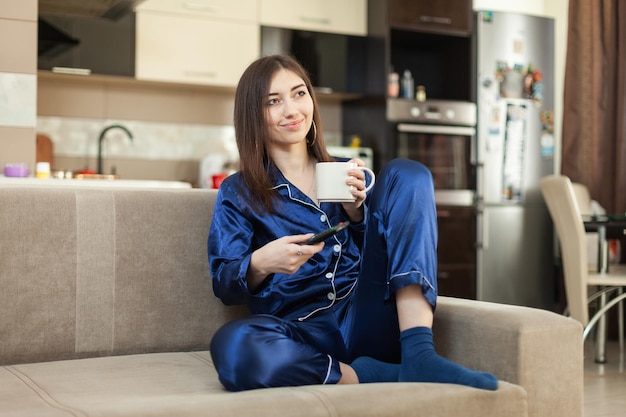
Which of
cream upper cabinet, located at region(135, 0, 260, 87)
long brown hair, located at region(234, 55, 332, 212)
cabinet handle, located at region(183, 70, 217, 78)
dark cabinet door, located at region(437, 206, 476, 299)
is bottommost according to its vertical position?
dark cabinet door, located at region(437, 206, 476, 299)

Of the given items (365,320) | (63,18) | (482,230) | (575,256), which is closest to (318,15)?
(63,18)

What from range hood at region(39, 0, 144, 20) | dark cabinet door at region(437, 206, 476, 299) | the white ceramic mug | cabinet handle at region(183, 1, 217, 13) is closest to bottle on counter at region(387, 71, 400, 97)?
dark cabinet door at region(437, 206, 476, 299)

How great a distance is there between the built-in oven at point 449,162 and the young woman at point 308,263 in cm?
333

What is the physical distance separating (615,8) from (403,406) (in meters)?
4.52

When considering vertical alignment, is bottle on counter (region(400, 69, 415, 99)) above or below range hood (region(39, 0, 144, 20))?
below

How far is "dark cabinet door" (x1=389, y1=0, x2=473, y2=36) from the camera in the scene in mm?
5496

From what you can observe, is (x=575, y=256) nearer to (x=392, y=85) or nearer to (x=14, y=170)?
(x=392, y=85)

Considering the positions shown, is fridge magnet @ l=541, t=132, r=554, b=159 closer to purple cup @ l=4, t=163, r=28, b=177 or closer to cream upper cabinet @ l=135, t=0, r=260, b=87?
cream upper cabinet @ l=135, t=0, r=260, b=87

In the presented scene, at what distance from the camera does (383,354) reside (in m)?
1.89

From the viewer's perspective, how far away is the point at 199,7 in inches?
206

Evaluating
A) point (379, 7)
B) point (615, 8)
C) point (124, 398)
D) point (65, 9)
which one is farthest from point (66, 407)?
point (615, 8)

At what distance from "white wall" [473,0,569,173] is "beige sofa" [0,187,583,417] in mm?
4286

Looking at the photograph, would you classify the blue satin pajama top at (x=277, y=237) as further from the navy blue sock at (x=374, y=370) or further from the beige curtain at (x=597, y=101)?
the beige curtain at (x=597, y=101)

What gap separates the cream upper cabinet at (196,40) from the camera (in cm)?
509
